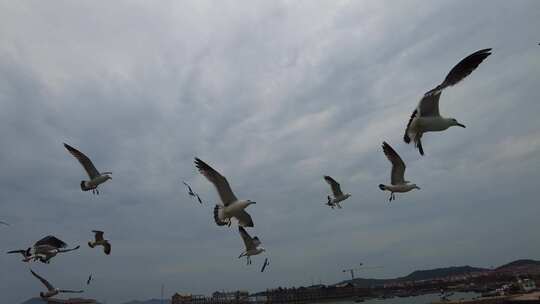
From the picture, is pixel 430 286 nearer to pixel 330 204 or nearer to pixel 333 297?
pixel 333 297

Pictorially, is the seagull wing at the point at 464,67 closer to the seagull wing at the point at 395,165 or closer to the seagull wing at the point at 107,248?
the seagull wing at the point at 395,165

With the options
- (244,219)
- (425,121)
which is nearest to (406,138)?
(425,121)

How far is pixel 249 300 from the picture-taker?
10769cm

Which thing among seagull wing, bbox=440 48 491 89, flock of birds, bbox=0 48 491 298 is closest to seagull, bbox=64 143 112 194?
flock of birds, bbox=0 48 491 298

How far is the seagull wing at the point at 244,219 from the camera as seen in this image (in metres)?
13.6

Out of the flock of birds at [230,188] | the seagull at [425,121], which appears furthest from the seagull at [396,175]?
the seagull at [425,121]

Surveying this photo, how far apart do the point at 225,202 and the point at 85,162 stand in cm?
718

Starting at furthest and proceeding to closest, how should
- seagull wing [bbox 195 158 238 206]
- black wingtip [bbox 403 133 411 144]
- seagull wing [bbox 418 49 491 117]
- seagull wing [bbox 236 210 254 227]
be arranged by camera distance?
seagull wing [bbox 236 210 254 227]
seagull wing [bbox 195 158 238 206]
black wingtip [bbox 403 133 411 144]
seagull wing [bbox 418 49 491 117]

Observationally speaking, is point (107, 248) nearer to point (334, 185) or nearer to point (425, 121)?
point (334, 185)

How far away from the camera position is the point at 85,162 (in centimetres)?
1659

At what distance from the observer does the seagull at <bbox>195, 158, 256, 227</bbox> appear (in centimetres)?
1209

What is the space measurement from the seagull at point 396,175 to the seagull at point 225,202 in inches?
219

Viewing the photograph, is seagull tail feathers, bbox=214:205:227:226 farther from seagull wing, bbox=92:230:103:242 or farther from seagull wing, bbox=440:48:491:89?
seagull wing, bbox=92:230:103:242

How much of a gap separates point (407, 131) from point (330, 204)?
1087cm
